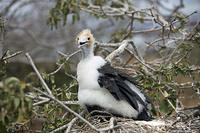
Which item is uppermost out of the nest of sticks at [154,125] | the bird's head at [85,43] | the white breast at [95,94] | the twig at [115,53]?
the bird's head at [85,43]

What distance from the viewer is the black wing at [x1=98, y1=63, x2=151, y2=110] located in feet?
9.68

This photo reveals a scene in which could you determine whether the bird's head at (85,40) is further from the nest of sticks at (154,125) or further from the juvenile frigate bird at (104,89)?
the nest of sticks at (154,125)

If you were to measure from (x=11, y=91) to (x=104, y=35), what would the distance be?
8157mm

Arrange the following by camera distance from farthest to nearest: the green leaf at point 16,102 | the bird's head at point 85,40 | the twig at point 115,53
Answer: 1. the twig at point 115,53
2. the bird's head at point 85,40
3. the green leaf at point 16,102

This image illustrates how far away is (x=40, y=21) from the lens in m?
11.2

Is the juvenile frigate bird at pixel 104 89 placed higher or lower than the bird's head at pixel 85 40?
lower

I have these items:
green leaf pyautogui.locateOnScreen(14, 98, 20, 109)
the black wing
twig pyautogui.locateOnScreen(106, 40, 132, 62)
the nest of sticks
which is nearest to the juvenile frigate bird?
the black wing

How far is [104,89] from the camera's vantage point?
3.02 metres

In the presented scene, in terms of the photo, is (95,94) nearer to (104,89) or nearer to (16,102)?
(104,89)

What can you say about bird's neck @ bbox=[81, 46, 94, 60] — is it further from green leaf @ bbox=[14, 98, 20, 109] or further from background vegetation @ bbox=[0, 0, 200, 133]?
green leaf @ bbox=[14, 98, 20, 109]

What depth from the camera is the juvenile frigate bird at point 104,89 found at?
2.97 meters

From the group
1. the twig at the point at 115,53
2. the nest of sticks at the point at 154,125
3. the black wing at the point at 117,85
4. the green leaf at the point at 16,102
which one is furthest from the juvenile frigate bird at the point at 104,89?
the green leaf at the point at 16,102

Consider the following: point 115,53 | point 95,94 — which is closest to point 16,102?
point 95,94

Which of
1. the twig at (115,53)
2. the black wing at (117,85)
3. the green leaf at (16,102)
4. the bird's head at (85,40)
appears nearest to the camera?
the green leaf at (16,102)
